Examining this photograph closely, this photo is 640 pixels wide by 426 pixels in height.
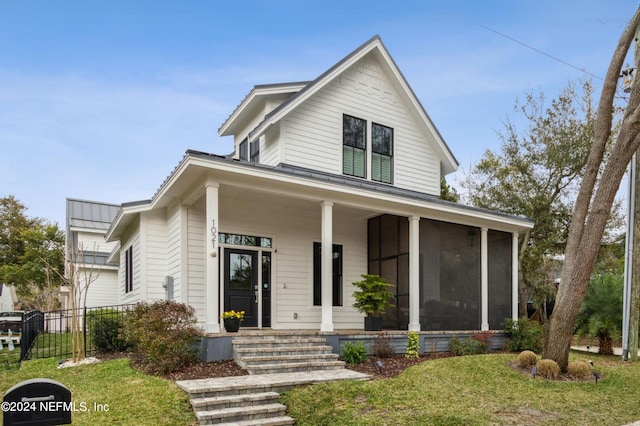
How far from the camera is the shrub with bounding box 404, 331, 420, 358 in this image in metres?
11.2

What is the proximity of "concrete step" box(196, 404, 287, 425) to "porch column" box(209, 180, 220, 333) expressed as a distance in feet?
8.61

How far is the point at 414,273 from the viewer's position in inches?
484

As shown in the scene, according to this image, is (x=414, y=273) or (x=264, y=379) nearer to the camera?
(x=264, y=379)

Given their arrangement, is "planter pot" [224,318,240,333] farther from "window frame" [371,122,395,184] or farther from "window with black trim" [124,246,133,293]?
"window frame" [371,122,395,184]

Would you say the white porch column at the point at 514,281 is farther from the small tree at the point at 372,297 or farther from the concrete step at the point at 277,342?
the concrete step at the point at 277,342

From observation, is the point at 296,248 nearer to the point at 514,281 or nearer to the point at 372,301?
the point at 372,301

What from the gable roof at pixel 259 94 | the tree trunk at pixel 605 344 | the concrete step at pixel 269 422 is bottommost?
the tree trunk at pixel 605 344

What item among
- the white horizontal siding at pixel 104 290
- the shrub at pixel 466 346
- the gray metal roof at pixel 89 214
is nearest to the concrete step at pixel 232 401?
the shrub at pixel 466 346

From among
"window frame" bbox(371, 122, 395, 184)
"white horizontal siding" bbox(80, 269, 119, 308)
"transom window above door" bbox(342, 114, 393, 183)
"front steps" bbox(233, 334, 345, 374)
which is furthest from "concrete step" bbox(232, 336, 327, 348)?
"white horizontal siding" bbox(80, 269, 119, 308)

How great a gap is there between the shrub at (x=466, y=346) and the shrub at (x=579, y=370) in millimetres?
3425

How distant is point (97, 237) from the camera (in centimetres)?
2464

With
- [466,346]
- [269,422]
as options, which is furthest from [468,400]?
[466,346]

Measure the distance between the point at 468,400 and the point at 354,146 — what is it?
8412 millimetres

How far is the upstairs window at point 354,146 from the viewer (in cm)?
1388
